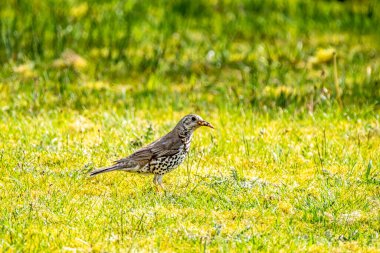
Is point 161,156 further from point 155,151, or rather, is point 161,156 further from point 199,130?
point 199,130

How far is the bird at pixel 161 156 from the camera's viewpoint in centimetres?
851

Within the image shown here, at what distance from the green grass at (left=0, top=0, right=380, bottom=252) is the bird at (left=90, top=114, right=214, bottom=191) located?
0.89 ft

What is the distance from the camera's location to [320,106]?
37.9 ft

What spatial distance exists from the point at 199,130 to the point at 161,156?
8.38 ft

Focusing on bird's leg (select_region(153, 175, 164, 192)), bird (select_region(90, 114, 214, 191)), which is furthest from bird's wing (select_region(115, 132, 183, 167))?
bird's leg (select_region(153, 175, 164, 192))

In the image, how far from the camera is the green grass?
7.58 metres

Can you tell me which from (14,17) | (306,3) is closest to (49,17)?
(14,17)

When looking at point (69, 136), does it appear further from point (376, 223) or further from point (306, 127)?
point (376, 223)

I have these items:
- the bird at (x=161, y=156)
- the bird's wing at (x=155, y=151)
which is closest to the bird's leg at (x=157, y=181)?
the bird at (x=161, y=156)

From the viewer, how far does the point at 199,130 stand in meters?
11.1

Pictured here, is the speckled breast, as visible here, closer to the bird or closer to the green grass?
the bird

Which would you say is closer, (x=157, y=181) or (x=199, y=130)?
(x=157, y=181)

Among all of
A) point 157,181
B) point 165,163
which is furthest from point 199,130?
point 165,163

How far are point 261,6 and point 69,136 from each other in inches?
292
